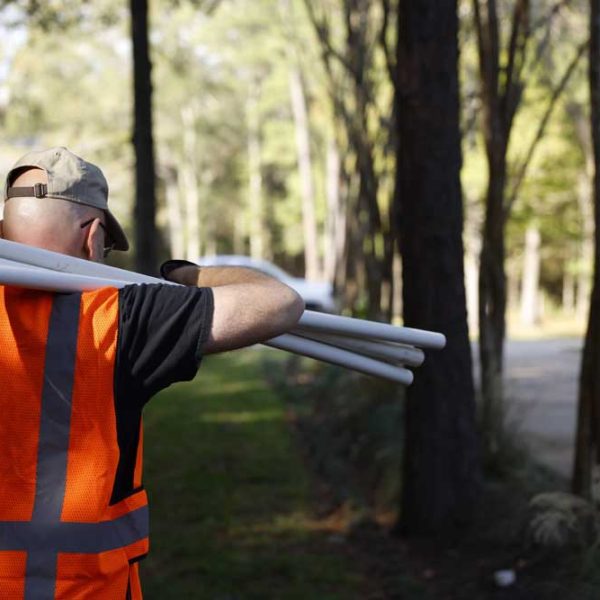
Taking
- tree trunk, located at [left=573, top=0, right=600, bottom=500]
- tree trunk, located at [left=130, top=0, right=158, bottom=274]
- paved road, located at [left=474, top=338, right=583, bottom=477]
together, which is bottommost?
paved road, located at [left=474, top=338, right=583, bottom=477]

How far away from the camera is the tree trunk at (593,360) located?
6102 mm

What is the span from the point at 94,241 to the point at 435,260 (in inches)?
162

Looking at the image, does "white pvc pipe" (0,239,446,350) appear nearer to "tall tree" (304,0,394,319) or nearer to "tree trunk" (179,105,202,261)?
"tall tree" (304,0,394,319)

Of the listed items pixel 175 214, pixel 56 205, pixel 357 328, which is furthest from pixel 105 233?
pixel 175 214

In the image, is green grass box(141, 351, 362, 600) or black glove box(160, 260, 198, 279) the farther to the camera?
green grass box(141, 351, 362, 600)

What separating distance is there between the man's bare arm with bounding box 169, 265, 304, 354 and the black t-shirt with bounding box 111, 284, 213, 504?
3 centimetres

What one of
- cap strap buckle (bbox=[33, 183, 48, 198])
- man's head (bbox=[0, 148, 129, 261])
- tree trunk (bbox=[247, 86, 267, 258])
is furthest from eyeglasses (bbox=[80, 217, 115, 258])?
tree trunk (bbox=[247, 86, 267, 258])

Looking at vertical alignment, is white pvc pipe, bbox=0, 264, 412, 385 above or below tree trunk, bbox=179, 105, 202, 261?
below

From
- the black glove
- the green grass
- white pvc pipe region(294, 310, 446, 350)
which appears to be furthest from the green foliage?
the black glove

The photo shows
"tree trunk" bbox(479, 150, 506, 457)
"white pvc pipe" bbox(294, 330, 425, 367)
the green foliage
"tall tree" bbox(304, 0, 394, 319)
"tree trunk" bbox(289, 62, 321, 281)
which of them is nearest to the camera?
"white pvc pipe" bbox(294, 330, 425, 367)

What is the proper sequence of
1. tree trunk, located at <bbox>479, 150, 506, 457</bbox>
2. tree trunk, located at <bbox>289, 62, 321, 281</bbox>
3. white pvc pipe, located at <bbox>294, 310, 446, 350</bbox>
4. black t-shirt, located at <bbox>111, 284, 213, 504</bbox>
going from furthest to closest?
tree trunk, located at <bbox>289, 62, 321, 281</bbox>
tree trunk, located at <bbox>479, 150, 506, 457</bbox>
white pvc pipe, located at <bbox>294, 310, 446, 350</bbox>
black t-shirt, located at <bbox>111, 284, 213, 504</bbox>

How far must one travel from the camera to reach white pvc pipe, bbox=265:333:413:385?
9.37 feet

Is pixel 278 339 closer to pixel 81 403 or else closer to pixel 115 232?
pixel 115 232

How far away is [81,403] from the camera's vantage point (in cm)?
234
